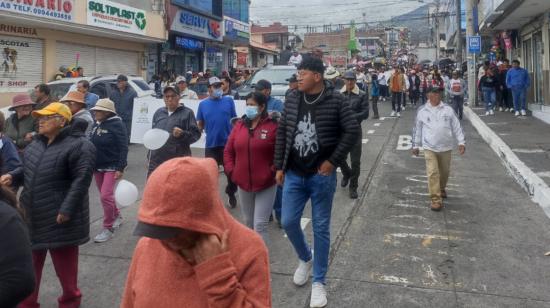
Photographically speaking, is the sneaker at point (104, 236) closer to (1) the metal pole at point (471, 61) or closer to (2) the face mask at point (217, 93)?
(2) the face mask at point (217, 93)

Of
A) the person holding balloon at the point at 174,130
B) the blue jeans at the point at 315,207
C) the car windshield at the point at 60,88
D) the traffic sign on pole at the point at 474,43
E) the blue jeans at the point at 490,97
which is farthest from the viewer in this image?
the traffic sign on pole at the point at 474,43

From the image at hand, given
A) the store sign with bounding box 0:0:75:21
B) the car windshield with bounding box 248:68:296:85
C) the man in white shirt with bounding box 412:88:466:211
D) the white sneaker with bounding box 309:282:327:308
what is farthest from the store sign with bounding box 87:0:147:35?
the white sneaker with bounding box 309:282:327:308

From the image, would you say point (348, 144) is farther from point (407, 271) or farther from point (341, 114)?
point (407, 271)

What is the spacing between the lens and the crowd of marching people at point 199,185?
A: 5.40 ft

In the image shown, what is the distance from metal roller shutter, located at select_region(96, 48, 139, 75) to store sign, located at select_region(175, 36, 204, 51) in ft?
9.85

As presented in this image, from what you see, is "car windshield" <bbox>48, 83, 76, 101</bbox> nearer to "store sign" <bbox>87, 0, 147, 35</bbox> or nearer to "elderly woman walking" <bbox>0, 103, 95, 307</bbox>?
"store sign" <bbox>87, 0, 147, 35</bbox>

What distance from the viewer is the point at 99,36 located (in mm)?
20531

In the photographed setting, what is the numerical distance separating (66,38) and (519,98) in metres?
15.5

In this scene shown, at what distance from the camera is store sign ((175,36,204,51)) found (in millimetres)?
26281

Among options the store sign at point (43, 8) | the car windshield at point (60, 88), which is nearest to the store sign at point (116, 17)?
the store sign at point (43, 8)

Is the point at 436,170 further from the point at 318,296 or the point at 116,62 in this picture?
the point at 116,62

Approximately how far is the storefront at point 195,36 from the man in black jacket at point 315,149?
21572 millimetres

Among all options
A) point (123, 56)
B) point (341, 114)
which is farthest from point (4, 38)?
point (341, 114)

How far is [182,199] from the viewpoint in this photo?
1.60 meters
